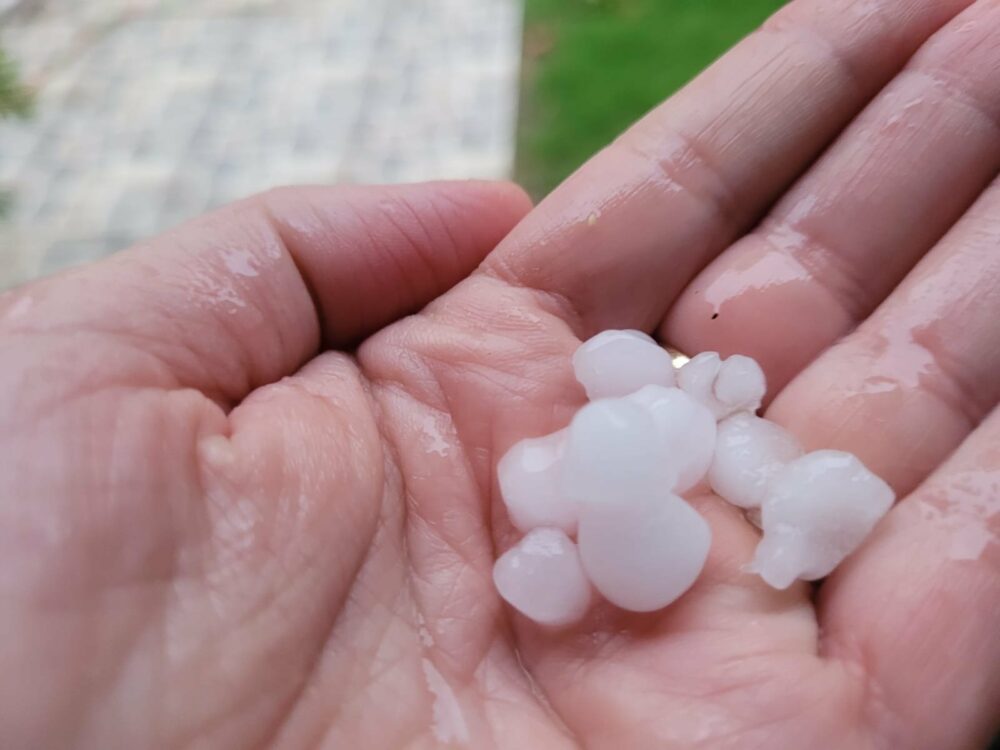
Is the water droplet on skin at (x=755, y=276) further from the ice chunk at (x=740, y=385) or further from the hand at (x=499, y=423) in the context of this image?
the ice chunk at (x=740, y=385)

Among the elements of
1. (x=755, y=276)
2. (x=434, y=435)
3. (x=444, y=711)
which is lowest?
(x=444, y=711)

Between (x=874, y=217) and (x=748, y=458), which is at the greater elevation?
(x=874, y=217)

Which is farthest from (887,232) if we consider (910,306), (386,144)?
(386,144)

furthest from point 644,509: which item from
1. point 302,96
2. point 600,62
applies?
point 302,96

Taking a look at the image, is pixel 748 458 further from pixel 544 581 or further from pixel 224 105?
pixel 224 105

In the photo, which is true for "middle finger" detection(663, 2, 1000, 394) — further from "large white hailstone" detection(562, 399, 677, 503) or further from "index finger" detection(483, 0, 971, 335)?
"large white hailstone" detection(562, 399, 677, 503)

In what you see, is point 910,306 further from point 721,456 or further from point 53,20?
point 53,20

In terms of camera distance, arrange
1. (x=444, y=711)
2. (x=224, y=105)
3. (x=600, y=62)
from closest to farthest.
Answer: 1. (x=444, y=711)
2. (x=600, y=62)
3. (x=224, y=105)
